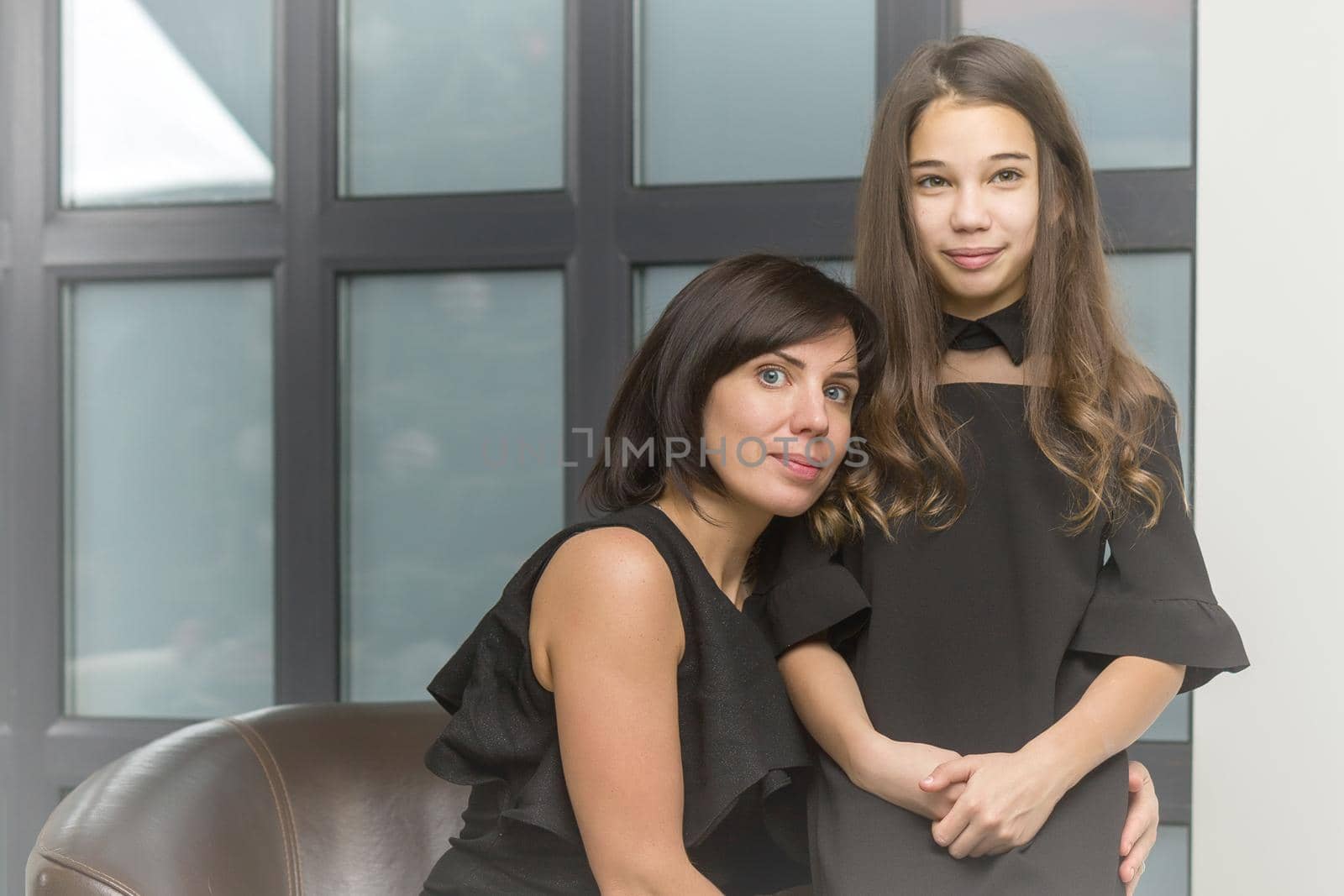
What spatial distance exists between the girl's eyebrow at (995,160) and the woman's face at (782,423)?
0.21 metres

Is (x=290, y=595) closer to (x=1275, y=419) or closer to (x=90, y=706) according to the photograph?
(x=90, y=706)

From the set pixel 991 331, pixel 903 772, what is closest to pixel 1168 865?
pixel 903 772

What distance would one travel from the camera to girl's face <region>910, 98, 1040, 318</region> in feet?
4.25

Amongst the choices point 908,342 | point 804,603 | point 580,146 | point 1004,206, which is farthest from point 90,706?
point 1004,206

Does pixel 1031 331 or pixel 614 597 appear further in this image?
pixel 1031 331

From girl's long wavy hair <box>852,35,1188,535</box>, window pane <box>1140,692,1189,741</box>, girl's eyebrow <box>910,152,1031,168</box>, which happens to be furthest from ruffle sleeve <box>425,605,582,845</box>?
window pane <box>1140,692,1189,741</box>

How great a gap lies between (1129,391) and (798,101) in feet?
3.17

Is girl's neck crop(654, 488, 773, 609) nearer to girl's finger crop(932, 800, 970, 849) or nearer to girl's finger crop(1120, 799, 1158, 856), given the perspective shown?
girl's finger crop(932, 800, 970, 849)

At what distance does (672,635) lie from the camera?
1.25m

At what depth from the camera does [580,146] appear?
2064 mm

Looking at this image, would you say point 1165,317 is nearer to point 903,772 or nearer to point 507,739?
point 903,772

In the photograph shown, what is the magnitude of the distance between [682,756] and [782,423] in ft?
1.25

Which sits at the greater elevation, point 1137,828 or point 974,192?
point 974,192

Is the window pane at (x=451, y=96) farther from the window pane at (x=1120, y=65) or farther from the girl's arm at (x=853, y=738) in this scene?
the girl's arm at (x=853, y=738)
